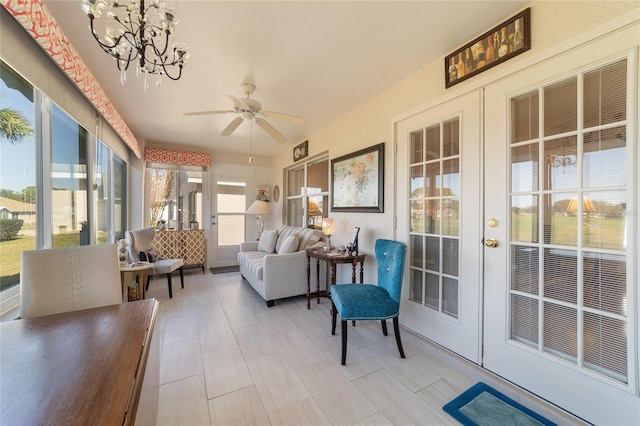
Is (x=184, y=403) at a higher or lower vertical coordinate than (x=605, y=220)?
lower

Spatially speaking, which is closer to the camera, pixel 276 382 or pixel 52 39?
pixel 52 39

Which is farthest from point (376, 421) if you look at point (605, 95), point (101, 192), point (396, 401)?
point (101, 192)

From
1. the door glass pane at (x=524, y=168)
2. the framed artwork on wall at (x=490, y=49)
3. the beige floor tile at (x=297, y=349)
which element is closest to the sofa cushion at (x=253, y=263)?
the beige floor tile at (x=297, y=349)

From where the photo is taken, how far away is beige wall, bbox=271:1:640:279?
132cm

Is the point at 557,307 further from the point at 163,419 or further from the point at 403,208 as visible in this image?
the point at 163,419

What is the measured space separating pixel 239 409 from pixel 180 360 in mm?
778

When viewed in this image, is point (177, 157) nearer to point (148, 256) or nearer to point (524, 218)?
point (148, 256)

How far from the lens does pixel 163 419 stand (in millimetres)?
1367

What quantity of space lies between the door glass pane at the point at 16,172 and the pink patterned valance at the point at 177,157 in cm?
280

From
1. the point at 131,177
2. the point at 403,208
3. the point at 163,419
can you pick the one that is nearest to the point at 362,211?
the point at 403,208

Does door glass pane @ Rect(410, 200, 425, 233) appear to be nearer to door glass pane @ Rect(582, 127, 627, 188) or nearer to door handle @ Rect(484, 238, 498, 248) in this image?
door handle @ Rect(484, 238, 498, 248)

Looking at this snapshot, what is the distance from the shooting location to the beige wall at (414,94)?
1316 millimetres

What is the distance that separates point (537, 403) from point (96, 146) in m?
4.58

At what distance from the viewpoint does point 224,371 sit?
1.79 m
